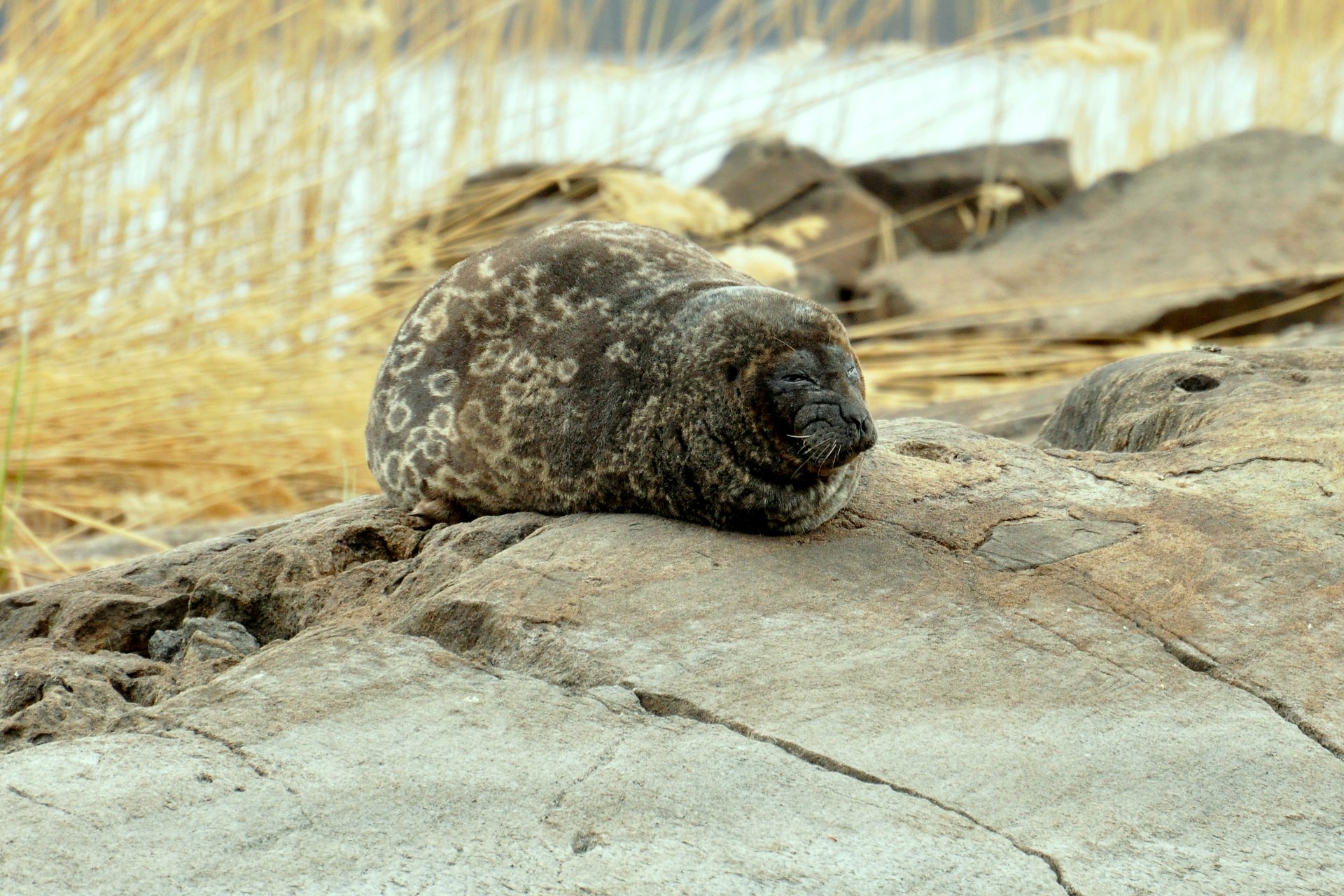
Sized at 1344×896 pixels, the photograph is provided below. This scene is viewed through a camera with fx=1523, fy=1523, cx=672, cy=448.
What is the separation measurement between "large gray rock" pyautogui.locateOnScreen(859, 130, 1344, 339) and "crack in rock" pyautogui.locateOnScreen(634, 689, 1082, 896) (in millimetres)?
6464

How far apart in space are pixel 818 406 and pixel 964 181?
8.87 m

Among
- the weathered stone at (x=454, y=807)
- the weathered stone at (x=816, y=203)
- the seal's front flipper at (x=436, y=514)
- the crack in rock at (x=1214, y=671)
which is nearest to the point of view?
the weathered stone at (x=454, y=807)

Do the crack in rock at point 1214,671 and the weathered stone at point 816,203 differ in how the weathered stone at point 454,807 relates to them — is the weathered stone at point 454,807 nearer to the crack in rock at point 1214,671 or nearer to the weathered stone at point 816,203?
the crack in rock at point 1214,671

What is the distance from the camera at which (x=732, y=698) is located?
Answer: 105 inches

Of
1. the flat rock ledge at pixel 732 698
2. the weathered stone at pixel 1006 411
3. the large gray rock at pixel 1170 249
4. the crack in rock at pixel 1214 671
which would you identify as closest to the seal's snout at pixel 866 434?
the flat rock ledge at pixel 732 698

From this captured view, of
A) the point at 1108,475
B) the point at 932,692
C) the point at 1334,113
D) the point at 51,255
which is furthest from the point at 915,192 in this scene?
the point at 932,692

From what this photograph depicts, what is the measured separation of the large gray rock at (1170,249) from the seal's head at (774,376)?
5620mm

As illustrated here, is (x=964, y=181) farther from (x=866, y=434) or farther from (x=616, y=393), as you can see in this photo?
(x=866, y=434)

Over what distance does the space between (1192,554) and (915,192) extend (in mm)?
8772

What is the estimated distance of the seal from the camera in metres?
3.33

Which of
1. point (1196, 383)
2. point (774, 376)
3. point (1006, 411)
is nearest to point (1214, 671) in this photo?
point (774, 376)

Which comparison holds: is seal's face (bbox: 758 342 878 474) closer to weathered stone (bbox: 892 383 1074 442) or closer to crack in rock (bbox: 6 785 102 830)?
crack in rock (bbox: 6 785 102 830)

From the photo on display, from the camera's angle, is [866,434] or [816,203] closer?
[866,434]

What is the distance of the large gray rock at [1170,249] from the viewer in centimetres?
909
